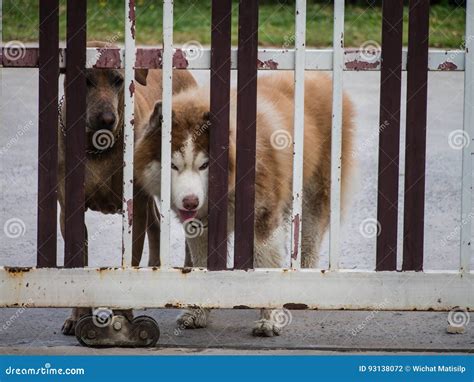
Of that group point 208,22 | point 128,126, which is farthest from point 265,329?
point 208,22

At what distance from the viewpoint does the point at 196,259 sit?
4.94 m

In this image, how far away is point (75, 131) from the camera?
3.92m

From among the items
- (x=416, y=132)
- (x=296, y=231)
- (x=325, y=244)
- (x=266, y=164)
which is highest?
(x=416, y=132)

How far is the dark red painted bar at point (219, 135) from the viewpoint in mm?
3848

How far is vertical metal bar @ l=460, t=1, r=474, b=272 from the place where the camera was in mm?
3816

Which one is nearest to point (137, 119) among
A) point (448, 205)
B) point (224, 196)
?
point (224, 196)

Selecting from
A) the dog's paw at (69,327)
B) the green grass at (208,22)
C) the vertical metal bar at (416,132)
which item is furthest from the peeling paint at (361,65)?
the green grass at (208,22)

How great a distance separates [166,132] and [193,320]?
44.7 inches

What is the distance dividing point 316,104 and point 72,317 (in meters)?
1.72

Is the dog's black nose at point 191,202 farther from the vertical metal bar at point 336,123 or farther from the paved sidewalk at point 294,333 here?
the vertical metal bar at point 336,123

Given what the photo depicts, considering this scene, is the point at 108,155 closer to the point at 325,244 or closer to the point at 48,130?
the point at 48,130

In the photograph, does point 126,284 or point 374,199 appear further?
point 374,199

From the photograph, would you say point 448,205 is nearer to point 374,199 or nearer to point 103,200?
point 374,199

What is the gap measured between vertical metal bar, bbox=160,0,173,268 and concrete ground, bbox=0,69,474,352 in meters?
0.54
